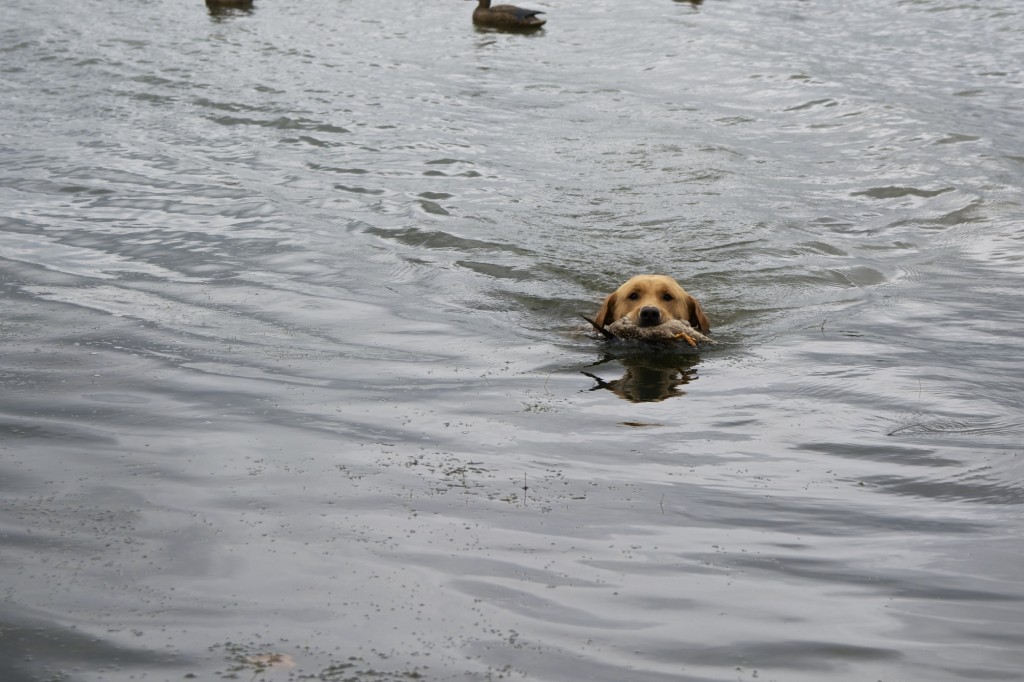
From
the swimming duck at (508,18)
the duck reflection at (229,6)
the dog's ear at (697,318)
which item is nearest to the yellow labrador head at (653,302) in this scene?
the dog's ear at (697,318)

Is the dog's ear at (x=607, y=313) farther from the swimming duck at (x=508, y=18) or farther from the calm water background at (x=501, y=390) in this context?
the swimming duck at (x=508, y=18)

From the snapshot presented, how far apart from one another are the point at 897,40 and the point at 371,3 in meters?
9.51

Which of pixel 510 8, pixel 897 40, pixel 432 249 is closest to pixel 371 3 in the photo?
pixel 510 8

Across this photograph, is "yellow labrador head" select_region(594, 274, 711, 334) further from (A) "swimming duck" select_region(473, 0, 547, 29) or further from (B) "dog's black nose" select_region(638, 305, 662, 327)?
(A) "swimming duck" select_region(473, 0, 547, 29)

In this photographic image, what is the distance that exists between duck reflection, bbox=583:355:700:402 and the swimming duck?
49.5 feet

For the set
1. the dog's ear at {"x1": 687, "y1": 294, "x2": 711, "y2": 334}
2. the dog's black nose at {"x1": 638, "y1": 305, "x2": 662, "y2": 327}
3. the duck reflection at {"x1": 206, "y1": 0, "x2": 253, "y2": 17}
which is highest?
the duck reflection at {"x1": 206, "y1": 0, "x2": 253, "y2": 17}

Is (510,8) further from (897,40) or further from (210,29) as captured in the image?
(897,40)

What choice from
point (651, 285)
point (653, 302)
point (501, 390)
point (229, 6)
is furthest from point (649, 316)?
point (229, 6)

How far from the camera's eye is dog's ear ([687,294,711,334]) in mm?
7297

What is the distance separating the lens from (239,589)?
350cm

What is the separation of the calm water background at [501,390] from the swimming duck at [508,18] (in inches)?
253

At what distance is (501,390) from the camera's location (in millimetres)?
5738

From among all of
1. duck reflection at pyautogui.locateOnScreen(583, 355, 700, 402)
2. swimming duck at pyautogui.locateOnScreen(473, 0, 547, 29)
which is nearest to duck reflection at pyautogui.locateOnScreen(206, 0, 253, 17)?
swimming duck at pyautogui.locateOnScreen(473, 0, 547, 29)

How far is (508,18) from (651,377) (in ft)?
51.1
